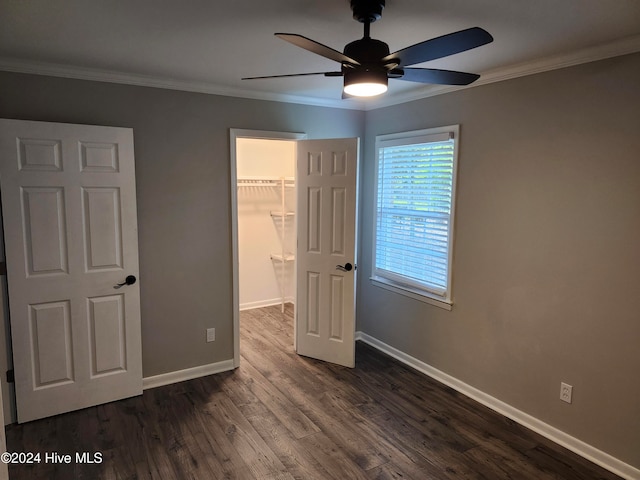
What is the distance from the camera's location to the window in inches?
135

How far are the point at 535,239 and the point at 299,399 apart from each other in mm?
2088

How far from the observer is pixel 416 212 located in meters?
3.69

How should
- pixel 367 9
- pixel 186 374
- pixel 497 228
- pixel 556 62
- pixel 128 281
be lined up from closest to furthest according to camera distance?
1. pixel 367 9
2. pixel 556 62
3. pixel 497 228
4. pixel 128 281
5. pixel 186 374

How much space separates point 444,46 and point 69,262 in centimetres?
279

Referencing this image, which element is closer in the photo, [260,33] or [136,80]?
[260,33]

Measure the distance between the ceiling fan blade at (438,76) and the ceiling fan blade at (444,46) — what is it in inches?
7.1

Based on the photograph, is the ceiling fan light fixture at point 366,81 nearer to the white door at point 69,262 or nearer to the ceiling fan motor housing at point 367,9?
the ceiling fan motor housing at point 367,9

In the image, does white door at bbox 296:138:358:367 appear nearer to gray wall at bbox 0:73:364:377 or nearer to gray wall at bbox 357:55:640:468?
gray wall at bbox 0:73:364:377

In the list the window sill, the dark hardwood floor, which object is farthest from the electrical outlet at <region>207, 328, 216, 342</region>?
the window sill

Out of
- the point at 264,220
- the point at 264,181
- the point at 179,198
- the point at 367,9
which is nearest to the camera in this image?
the point at 367,9

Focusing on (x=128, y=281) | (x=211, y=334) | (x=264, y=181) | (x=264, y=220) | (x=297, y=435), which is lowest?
(x=297, y=435)

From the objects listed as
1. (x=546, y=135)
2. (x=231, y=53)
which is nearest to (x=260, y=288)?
(x=231, y=53)

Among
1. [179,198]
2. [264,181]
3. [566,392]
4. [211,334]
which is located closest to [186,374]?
[211,334]

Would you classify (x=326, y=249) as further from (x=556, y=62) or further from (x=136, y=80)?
(x=556, y=62)
